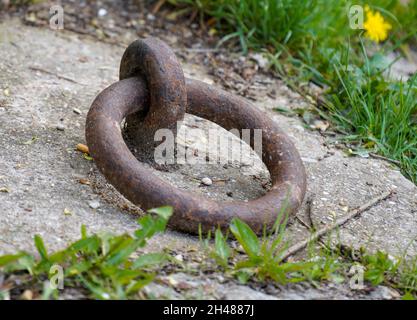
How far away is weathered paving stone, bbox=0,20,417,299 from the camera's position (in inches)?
118

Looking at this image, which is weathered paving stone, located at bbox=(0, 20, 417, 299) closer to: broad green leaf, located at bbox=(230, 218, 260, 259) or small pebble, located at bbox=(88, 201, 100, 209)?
small pebble, located at bbox=(88, 201, 100, 209)

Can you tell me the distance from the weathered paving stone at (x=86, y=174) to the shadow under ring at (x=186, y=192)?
142mm

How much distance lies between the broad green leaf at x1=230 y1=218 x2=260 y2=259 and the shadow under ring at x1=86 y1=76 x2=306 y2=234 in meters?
0.07

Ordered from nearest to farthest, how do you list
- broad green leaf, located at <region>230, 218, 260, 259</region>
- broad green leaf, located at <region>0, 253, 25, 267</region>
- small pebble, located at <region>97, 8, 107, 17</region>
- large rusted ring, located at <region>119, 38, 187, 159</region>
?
broad green leaf, located at <region>0, 253, 25, 267</region> < broad green leaf, located at <region>230, 218, 260, 259</region> < large rusted ring, located at <region>119, 38, 187, 159</region> < small pebble, located at <region>97, 8, 107, 17</region>

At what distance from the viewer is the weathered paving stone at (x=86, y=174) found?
300 centimetres

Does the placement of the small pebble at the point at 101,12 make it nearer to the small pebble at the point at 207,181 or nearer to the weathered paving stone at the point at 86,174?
the weathered paving stone at the point at 86,174

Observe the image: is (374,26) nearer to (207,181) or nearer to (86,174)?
(207,181)

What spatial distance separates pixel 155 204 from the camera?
295 centimetres

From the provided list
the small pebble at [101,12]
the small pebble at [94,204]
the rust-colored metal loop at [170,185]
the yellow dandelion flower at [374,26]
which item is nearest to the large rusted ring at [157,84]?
the rust-colored metal loop at [170,185]

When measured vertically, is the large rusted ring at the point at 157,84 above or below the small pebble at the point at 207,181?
above

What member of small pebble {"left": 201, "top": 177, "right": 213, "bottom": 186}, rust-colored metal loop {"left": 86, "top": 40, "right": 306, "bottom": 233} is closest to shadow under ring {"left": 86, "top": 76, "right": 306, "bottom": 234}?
rust-colored metal loop {"left": 86, "top": 40, "right": 306, "bottom": 233}

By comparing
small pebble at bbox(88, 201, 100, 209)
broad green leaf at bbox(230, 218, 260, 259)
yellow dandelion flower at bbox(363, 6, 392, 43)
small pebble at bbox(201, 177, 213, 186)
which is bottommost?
small pebble at bbox(88, 201, 100, 209)

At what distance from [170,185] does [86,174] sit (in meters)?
0.56

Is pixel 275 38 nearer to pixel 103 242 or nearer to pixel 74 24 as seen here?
pixel 74 24
